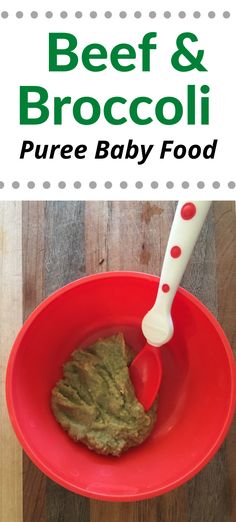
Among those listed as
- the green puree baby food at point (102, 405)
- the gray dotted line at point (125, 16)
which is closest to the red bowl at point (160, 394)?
the green puree baby food at point (102, 405)

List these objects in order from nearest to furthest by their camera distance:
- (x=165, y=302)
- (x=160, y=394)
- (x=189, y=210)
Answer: (x=189, y=210) < (x=165, y=302) < (x=160, y=394)

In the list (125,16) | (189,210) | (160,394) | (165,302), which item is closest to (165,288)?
(165,302)

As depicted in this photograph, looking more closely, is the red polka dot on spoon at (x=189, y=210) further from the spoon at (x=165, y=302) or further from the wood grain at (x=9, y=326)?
the wood grain at (x=9, y=326)

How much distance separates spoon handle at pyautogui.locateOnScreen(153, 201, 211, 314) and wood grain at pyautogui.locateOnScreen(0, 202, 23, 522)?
0.25 meters

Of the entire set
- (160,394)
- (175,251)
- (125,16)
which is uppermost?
(125,16)

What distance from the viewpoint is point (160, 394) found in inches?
38.3

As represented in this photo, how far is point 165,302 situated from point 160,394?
0.68 feet

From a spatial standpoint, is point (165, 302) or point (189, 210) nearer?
point (189, 210)

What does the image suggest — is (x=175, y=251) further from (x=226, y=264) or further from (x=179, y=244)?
(x=226, y=264)

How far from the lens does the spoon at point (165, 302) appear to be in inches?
28.6

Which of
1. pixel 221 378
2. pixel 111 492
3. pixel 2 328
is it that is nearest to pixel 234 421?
pixel 221 378

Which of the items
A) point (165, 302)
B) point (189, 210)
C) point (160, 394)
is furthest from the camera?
point (160, 394)

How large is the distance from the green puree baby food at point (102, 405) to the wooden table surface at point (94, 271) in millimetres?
107

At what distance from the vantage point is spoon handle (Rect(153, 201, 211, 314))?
2.37 feet
